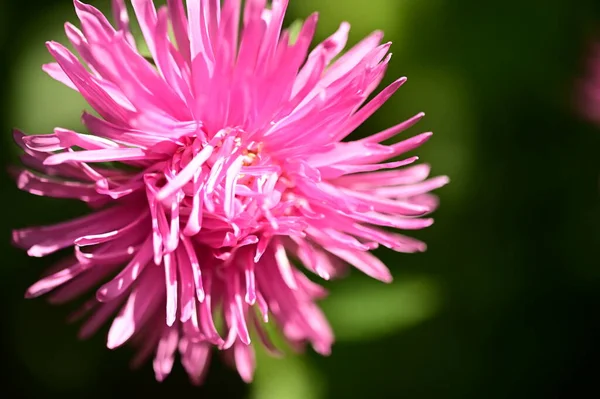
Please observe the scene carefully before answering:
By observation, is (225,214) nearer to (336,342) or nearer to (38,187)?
(38,187)

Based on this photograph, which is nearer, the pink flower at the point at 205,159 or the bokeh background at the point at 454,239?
the pink flower at the point at 205,159

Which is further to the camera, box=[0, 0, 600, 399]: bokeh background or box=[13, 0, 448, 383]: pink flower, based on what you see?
box=[0, 0, 600, 399]: bokeh background

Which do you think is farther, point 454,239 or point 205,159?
point 454,239
